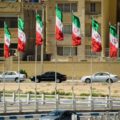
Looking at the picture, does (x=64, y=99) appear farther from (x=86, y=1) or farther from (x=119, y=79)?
(x=86, y=1)

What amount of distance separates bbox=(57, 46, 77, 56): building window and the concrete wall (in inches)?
178

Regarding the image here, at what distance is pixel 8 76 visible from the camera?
73062mm

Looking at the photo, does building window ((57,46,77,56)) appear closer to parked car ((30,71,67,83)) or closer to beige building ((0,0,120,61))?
beige building ((0,0,120,61))

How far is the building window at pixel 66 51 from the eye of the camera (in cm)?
8262

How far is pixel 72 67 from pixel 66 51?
6425 millimetres

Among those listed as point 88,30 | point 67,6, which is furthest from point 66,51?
point 67,6

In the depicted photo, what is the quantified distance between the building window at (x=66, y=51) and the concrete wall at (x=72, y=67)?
4514 millimetres

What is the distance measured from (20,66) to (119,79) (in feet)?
39.7

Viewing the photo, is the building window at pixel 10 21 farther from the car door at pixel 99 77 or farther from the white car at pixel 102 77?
the car door at pixel 99 77

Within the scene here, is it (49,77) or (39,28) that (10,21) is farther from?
(39,28)

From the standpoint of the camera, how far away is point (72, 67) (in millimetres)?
76938

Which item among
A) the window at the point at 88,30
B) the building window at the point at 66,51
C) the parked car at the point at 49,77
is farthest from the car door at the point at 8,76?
the window at the point at 88,30

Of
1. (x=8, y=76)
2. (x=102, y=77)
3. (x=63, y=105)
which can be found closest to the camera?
(x=63, y=105)

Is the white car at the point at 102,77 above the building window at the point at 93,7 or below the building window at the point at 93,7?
below
